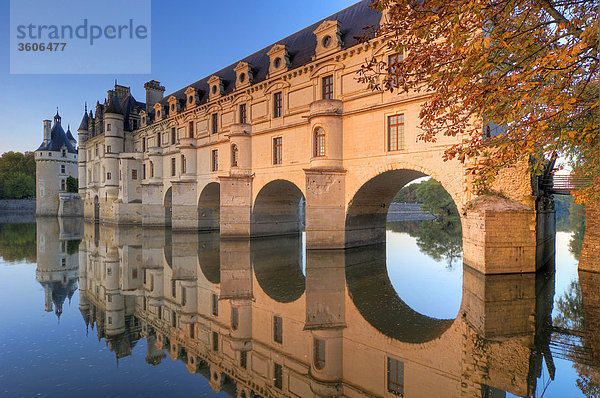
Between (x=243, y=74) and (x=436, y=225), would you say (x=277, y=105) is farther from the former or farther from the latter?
(x=436, y=225)

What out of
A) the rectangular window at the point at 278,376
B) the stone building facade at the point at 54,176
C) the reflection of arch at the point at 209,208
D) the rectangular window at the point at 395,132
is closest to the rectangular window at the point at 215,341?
the rectangular window at the point at 278,376

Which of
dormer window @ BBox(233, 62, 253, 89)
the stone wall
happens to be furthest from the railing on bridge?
dormer window @ BBox(233, 62, 253, 89)

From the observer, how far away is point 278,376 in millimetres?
5508

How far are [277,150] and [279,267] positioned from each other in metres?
9.06

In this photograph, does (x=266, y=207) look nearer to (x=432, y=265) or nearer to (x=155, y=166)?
(x=432, y=265)

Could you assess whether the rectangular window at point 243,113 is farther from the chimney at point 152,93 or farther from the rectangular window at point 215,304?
the chimney at point 152,93

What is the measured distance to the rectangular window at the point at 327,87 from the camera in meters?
17.7

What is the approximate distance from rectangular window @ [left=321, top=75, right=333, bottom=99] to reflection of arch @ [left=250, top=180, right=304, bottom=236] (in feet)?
19.6

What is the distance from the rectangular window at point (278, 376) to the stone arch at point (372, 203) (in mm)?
11049

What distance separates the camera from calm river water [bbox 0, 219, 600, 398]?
203 inches

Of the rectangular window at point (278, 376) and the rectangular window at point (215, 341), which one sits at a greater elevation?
the rectangular window at point (278, 376)

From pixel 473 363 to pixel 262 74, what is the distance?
21.3 m

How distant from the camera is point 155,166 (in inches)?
1270

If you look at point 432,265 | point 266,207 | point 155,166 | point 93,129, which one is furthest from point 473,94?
point 93,129
